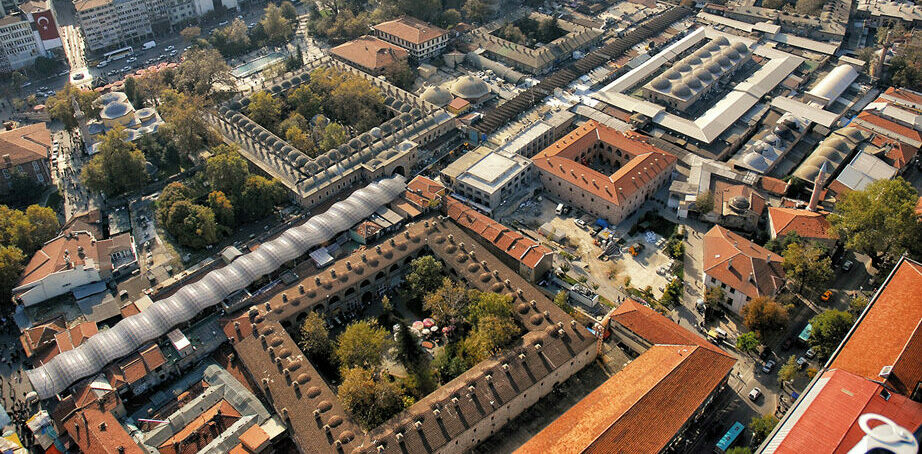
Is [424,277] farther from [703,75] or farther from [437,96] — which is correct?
[703,75]

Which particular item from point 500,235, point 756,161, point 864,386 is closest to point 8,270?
point 500,235

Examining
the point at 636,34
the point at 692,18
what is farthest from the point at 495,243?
the point at 692,18

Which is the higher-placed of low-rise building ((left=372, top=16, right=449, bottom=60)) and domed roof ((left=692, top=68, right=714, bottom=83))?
low-rise building ((left=372, top=16, right=449, bottom=60))

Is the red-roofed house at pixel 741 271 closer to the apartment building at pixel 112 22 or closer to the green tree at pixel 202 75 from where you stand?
the green tree at pixel 202 75

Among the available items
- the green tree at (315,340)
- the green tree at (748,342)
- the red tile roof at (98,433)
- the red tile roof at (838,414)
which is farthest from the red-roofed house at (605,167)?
the red tile roof at (98,433)

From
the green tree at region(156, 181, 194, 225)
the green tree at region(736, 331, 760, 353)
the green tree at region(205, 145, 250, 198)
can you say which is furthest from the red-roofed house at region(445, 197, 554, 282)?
the green tree at region(156, 181, 194, 225)

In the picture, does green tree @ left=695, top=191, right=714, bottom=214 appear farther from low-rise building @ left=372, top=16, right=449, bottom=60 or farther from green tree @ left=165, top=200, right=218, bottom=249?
low-rise building @ left=372, top=16, right=449, bottom=60
